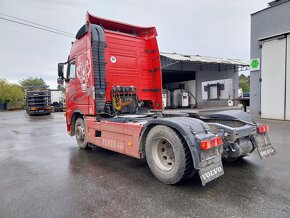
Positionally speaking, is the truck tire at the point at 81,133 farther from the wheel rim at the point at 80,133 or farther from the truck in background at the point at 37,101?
the truck in background at the point at 37,101

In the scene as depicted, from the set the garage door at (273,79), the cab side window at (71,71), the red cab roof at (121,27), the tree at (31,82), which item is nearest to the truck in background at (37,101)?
the cab side window at (71,71)

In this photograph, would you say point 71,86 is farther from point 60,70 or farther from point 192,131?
point 192,131

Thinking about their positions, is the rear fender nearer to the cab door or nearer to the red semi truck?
the red semi truck

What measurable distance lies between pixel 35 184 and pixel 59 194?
78 cm

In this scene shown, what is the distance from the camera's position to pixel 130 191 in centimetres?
343

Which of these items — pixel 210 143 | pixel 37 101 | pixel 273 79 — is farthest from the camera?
pixel 37 101

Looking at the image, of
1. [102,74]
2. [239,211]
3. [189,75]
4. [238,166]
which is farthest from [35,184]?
[189,75]

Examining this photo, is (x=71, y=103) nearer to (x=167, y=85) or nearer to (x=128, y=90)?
(x=128, y=90)

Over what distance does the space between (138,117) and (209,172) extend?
2.44 meters

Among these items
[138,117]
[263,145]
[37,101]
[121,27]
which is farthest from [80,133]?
[37,101]

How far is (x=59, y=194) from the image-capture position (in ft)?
11.2

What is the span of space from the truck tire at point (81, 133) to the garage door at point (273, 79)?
10.6m

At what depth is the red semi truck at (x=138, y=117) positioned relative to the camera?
3.39 m

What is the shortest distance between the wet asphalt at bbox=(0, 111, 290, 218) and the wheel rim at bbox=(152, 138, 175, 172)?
32 centimetres
